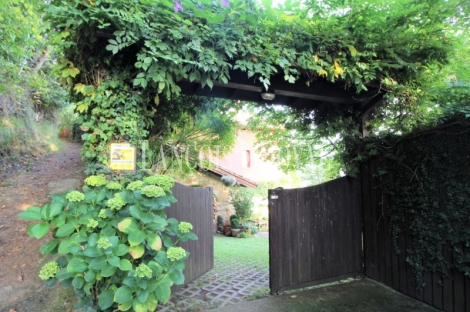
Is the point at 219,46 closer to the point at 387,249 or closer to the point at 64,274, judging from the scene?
the point at 64,274

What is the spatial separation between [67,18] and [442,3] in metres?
3.70

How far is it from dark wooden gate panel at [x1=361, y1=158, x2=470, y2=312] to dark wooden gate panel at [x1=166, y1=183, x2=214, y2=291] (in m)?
2.53

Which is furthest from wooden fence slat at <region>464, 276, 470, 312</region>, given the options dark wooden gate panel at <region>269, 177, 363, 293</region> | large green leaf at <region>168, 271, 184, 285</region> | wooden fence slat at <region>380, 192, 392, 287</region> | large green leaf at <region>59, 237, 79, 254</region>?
large green leaf at <region>59, 237, 79, 254</region>

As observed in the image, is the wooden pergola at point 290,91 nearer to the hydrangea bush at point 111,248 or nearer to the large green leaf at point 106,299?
the hydrangea bush at point 111,248

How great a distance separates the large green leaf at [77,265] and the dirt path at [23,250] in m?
1.36

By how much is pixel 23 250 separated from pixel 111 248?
8.70 feet

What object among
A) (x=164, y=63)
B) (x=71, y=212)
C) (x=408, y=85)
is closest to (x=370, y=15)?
(x=408, y=85)

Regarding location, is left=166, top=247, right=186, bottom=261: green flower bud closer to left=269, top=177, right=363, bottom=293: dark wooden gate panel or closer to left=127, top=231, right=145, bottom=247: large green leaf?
left=127, top=231, right=145, bottom=247: large green leaf

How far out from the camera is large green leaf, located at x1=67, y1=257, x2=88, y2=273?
1600 mm

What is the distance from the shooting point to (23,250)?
337 cm

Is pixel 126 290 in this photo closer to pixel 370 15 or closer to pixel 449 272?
pixel 449 272

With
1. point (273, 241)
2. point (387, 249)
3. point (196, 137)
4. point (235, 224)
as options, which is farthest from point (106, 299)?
point (235, 224)

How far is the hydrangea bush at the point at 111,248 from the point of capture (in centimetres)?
164

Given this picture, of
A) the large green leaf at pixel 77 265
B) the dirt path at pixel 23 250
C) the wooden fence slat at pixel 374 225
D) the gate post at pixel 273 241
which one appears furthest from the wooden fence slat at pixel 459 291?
the dirt path at pixel 23 250
